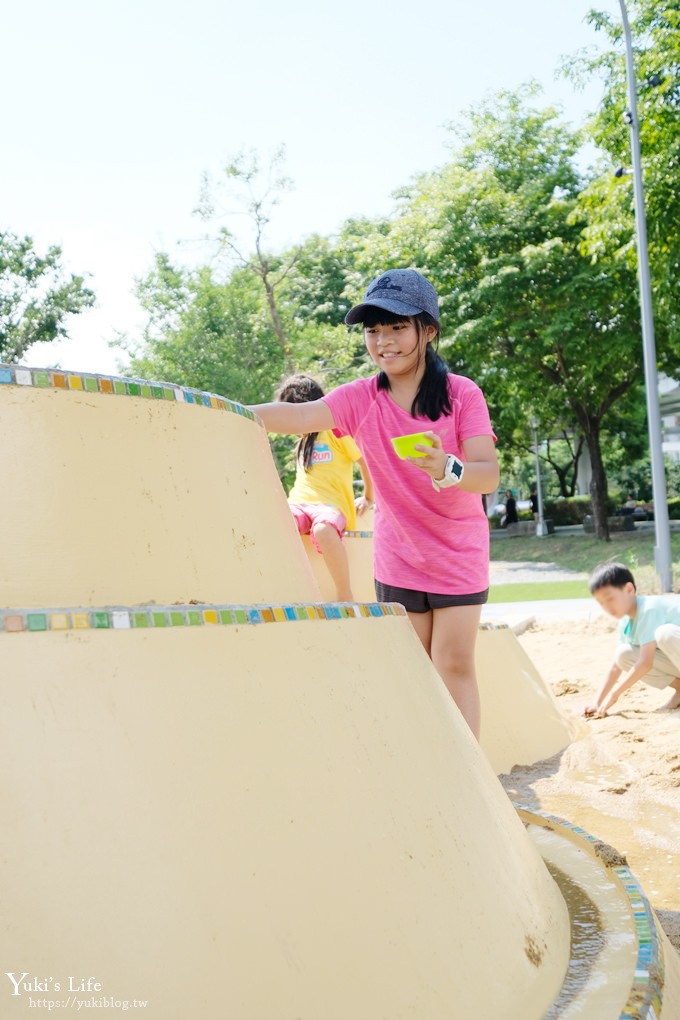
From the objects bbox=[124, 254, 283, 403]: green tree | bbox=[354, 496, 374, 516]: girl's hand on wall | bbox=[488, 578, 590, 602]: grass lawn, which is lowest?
bbox=[488, 578, 590, 602]: grass lawn

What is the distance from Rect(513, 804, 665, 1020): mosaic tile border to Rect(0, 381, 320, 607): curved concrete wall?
106 cm

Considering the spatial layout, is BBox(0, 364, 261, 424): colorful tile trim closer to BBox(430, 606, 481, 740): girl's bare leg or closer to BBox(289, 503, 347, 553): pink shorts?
BBox(430, 606, 481, 740): girl's bare leg

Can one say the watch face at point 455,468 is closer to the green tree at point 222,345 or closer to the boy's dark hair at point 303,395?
the boy's dark hair at point 303,395

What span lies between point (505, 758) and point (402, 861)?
2.87m

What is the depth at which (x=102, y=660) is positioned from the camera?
1554mm

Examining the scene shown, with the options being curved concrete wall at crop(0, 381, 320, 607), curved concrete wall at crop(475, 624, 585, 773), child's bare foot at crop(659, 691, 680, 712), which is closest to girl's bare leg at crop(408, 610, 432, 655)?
curved concrete wall at crop(0, 381, 320, 607)

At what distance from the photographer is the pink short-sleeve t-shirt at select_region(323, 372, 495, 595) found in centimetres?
283

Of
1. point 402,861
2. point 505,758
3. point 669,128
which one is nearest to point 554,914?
point 402,861

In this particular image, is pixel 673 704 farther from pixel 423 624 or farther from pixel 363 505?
pixel 423 624

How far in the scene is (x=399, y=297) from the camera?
278 cm

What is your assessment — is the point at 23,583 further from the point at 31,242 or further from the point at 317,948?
the point at 31,242

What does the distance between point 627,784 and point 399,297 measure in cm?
236

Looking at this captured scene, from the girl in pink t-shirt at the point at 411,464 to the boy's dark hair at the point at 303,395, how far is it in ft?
5.83

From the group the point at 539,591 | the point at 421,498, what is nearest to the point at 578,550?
the point at 539,591
